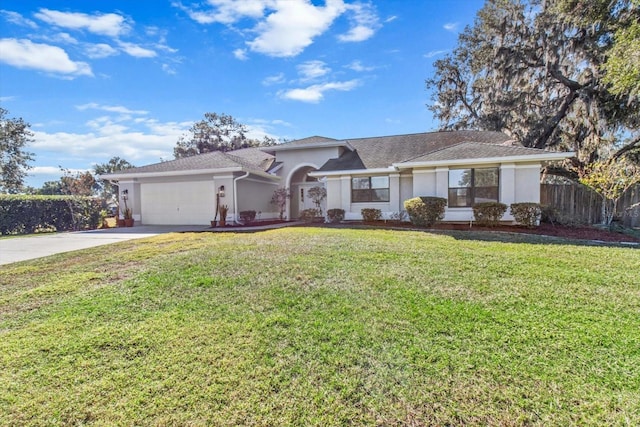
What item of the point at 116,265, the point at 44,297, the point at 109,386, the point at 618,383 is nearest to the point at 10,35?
the point at 116,265

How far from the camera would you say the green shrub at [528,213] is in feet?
35.3

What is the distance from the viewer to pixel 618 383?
9.12 ft

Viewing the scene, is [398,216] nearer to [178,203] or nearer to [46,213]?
[178,203]

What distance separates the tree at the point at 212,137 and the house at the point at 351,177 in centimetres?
1471

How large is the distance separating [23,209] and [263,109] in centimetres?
1494

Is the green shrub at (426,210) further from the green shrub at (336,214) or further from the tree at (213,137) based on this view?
the tree at (213,137)

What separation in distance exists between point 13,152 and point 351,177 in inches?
1150

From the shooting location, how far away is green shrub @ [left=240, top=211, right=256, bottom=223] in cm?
1551

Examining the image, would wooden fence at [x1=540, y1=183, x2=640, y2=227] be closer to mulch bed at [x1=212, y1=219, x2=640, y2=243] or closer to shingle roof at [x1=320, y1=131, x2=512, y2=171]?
mulch bed at [x1=212, y1=219, x2=640, y2=243]

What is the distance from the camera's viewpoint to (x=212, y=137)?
1289 inches

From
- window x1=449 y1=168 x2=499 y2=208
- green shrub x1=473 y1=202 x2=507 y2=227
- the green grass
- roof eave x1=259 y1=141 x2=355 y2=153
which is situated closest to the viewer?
the green grass

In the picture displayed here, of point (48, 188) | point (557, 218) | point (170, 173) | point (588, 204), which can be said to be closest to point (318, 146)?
point (170, 173)

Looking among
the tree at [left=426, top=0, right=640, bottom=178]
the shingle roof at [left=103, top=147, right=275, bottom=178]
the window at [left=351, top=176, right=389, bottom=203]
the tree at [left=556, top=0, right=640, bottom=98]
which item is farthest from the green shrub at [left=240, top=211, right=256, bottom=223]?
the tree at [left=556, top=0, right=640, bottom=98]

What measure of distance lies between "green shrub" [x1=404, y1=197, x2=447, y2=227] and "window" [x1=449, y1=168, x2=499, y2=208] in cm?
131
